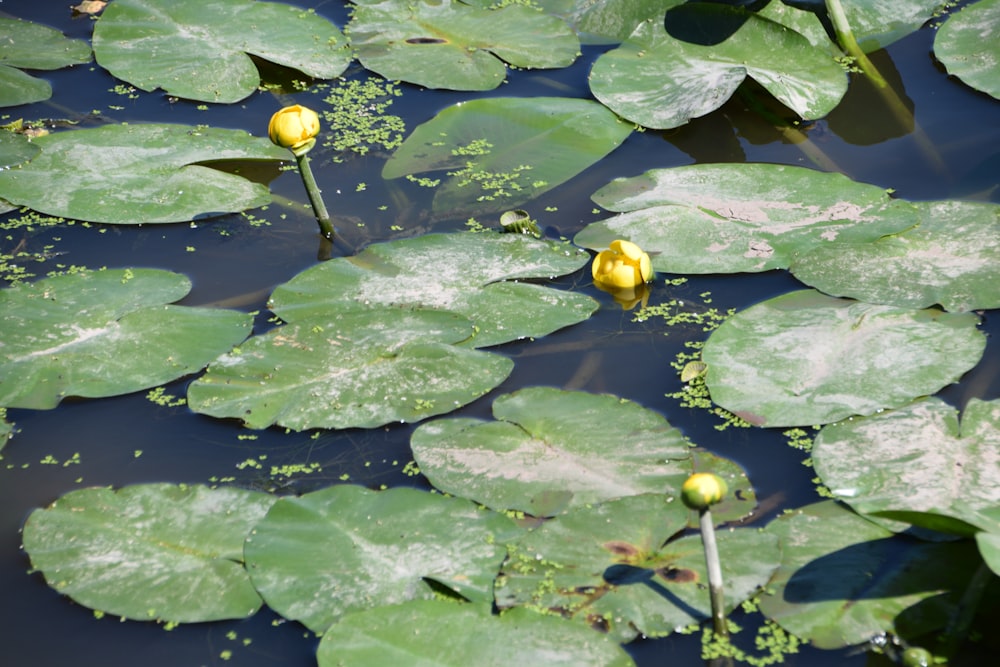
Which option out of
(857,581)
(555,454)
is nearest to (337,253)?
(555,454)

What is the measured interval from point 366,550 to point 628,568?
53 cm

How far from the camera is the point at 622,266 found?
280 centimetres

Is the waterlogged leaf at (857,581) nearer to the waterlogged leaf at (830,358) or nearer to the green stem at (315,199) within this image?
the waterlogged leaf at (830,358)

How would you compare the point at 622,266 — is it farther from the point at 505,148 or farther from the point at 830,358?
the point at 505,148

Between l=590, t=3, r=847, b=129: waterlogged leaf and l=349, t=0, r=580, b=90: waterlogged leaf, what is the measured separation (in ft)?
1.12

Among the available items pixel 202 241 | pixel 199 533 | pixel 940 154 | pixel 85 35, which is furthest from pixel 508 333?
pixel 85 35

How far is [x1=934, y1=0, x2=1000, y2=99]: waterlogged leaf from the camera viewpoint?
3.53 m

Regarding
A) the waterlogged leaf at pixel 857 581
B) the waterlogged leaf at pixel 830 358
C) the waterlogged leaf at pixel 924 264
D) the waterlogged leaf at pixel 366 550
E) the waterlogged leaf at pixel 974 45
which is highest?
the waterlogged leaf at pixel 974 45

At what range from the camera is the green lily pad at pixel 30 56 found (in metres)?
3.84

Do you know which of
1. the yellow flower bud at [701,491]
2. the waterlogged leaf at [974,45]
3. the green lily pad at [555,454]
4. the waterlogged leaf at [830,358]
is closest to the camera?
the yellow flower bud at [701,491]

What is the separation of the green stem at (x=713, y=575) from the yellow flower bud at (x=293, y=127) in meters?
1.62

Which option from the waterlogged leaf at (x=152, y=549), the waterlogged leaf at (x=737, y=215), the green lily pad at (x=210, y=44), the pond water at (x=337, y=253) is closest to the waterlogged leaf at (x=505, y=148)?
the pond water at (x=337, y=253)

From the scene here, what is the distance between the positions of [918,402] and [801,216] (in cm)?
80

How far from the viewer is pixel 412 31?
400 centimetres
